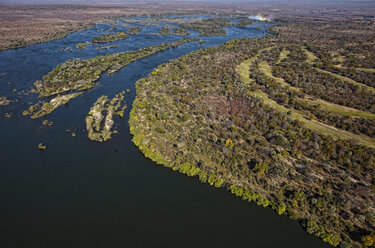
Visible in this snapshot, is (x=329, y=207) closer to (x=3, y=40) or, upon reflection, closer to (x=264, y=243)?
(x=264, y=243)

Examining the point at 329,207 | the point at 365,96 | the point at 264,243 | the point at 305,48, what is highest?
the point at 305,48

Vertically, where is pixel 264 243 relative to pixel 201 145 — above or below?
below

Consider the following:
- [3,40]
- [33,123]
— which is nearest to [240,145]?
[33,123]

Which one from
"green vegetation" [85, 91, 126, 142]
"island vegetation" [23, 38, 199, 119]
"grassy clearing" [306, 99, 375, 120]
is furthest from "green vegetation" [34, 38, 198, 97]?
"grassy clearing" [306, 99, 375, 120]

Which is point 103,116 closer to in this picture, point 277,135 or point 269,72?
point 277,135

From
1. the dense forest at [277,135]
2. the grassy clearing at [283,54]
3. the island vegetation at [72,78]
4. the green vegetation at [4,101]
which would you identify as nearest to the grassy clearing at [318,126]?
the dense forest at [277,135]

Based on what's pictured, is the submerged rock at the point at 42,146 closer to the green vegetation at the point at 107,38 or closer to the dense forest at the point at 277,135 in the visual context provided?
the dense forest at the point at 277,135

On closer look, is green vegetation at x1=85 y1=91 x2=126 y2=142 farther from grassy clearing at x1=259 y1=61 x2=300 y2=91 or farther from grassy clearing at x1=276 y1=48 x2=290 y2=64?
grassy clearing at x1=276 y1=48 x2=290 y2=64
